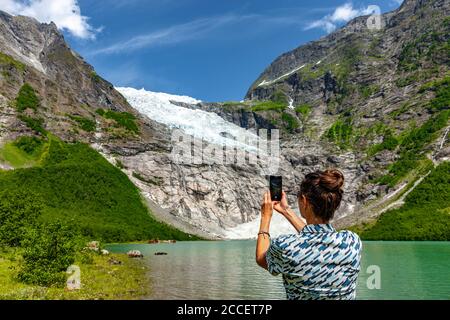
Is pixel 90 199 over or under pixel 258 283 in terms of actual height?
over

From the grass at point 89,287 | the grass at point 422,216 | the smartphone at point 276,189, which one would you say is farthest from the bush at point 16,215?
the grass at point 422,216

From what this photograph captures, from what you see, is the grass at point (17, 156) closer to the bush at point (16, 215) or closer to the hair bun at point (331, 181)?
the bush at point (16, 215)

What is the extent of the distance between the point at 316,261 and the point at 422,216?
179 m

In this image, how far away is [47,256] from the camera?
122ft

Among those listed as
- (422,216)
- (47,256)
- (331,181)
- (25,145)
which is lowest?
(47,256)

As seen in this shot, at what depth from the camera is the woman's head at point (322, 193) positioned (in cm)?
631

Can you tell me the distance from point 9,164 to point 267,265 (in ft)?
654

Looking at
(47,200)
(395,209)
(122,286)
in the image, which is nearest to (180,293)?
(122,286)

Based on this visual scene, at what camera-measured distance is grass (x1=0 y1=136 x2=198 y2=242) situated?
162 meters

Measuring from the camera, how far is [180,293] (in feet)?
119

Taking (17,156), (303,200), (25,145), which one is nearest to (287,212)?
(303,200)

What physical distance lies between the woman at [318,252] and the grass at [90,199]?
152297 mm

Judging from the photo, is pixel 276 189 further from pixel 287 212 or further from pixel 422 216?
pixel 422 216
